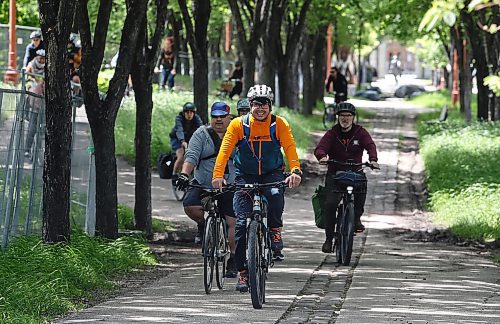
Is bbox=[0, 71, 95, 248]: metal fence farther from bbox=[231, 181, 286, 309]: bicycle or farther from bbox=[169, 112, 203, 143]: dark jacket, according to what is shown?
bbox=[169, 112, 203, 143]: dark jacket

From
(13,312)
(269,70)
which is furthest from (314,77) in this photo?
(13,312)

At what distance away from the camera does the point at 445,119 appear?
3909cm

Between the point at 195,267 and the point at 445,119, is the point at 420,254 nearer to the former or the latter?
the point at 195,267

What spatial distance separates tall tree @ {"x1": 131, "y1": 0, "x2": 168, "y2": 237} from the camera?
50.9 ft

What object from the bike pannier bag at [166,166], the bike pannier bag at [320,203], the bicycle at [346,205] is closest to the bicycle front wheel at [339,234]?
the bicycle at [346,205]

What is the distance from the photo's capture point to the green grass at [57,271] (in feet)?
30.2

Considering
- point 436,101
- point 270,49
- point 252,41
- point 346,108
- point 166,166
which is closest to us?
point 346,108

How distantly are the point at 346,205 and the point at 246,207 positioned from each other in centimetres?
331

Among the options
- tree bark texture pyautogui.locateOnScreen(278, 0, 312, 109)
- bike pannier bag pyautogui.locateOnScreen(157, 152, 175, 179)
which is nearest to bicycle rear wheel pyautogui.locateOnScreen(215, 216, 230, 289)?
bike pannier bag pyautogui.locateOnScreen(157, 152, 175, 179)

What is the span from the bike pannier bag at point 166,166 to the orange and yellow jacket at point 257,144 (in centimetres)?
787

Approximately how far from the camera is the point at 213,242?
10742 millimetres

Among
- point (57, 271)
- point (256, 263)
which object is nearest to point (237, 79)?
point (57, 271)

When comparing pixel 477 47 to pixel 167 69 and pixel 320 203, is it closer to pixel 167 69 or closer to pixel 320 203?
pixel 167 69

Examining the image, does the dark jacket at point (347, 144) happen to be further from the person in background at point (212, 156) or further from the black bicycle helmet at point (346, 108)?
the person in background at point (212, 156)
